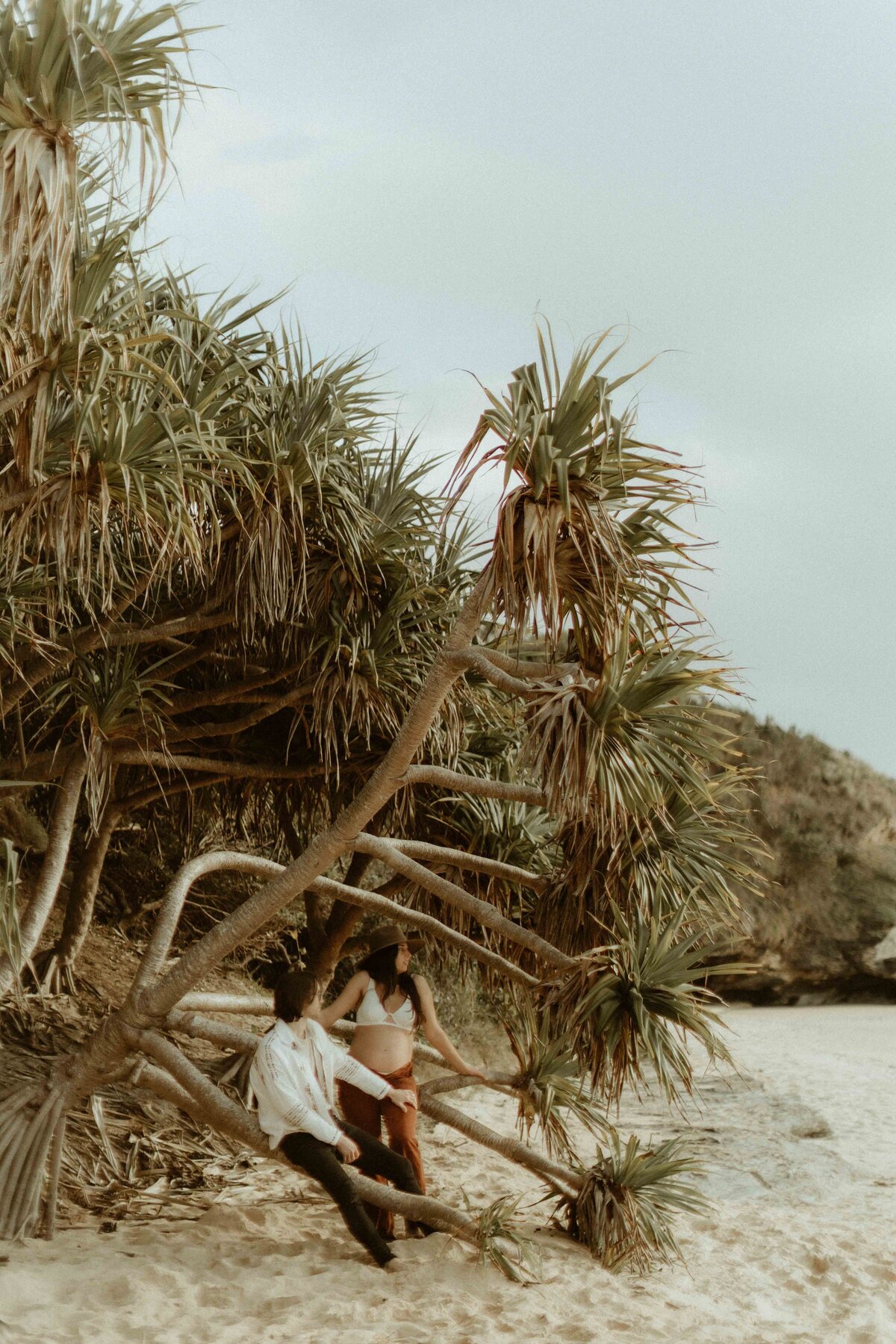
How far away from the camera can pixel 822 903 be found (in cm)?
2023

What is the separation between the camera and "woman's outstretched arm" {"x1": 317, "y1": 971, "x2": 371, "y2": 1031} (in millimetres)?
5660

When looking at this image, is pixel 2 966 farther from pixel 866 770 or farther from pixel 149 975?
pixel 866 770

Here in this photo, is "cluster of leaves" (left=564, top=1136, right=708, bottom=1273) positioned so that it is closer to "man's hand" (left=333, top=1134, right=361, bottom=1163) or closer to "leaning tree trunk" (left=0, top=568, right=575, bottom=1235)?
"leaning tree trunk" (left=0, top=568, right=575, bottom=1235)

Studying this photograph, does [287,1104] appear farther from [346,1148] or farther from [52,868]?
[52,868]

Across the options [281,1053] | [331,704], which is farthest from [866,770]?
[281,1053]

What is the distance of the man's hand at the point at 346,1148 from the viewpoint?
498 cm

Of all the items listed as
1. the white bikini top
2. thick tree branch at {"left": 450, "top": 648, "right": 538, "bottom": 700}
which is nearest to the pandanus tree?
thick tree branch at {"left": 450, "top": 648, "right": 538, "bottom": 700}

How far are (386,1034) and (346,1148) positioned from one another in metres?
0.80

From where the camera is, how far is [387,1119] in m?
5.73

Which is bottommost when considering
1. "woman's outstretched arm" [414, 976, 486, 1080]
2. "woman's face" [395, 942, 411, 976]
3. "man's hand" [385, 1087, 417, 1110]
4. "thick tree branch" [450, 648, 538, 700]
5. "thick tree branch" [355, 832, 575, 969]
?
"man's hand" [385, 1087, 417, 1110]

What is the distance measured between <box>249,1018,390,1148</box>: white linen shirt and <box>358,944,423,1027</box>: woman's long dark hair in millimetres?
570

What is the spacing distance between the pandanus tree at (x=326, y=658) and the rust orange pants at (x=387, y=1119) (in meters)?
0.39

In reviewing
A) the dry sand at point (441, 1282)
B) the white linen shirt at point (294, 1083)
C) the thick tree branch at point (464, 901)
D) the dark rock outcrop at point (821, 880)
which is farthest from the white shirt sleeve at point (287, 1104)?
the dark rock outcrop at point (821, 880)

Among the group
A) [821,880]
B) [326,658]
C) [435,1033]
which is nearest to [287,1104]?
[435,1033]
